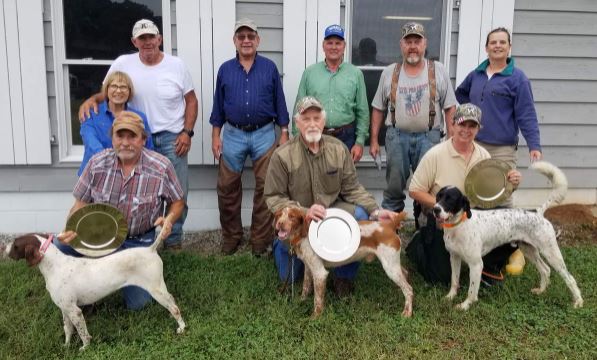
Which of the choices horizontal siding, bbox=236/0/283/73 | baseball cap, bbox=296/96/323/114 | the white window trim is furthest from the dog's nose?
the white window trim

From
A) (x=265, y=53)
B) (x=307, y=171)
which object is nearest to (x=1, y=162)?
(x=265, y=53)

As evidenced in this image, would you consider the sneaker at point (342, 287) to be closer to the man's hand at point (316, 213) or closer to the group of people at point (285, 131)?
the group of people at point (285, 131)

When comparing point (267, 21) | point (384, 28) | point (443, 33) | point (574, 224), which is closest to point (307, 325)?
point (267, 21)

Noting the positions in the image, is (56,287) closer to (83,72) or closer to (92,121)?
(92,121)

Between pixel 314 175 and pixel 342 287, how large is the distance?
0.84 meters

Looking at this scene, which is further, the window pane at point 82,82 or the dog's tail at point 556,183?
the window pane at point 82,82

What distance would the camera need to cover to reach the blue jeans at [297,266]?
11.9 ft

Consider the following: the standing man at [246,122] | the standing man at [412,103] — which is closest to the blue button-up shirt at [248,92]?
the standing man at [246,122]

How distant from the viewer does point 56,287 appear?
114 inches

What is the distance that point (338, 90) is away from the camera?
14.0ft

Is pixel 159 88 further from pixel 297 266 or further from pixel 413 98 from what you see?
pixel 413 98

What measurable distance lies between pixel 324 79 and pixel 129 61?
159 centimetres

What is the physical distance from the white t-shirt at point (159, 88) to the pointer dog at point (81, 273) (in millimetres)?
1463

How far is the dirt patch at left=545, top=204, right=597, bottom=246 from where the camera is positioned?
16.4ft
